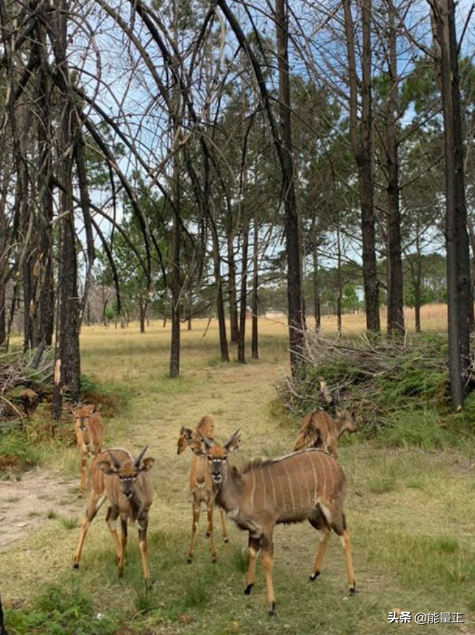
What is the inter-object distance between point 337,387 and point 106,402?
4169 mm

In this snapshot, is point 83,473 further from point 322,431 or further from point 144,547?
point 144,547

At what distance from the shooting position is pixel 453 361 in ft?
28.2

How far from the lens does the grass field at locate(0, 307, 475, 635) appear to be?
3691 millimetres

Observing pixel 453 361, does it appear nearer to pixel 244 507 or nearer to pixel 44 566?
pixel 244 507

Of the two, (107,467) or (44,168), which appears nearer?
(44,168)

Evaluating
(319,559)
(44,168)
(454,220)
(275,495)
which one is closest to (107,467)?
(275,495)

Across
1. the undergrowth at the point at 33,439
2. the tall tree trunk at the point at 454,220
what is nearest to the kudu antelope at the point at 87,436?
the undergrowth at the point at 33,439

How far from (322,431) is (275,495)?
2468mm

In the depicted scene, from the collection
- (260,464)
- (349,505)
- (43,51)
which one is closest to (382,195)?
(349,505)

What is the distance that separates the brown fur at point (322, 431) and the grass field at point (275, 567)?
1.89 ft

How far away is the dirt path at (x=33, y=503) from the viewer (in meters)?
5.68

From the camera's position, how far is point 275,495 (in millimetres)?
4125

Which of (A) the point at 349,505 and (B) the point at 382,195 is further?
(B) the point at 382,195

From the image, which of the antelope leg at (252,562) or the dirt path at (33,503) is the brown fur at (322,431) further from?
the dirt path at (33,503)
